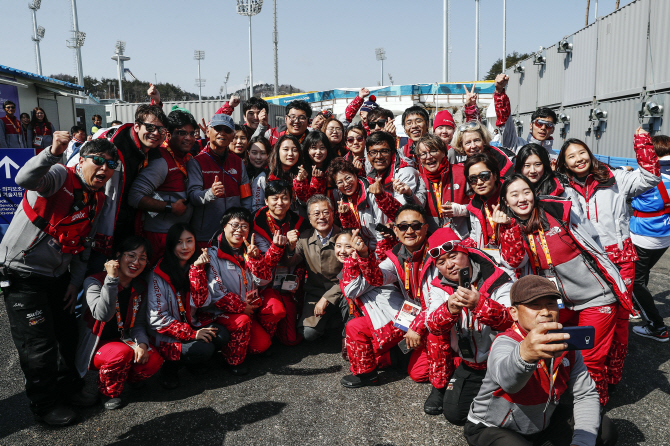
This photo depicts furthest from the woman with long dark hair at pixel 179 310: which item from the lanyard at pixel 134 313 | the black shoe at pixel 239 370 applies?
the black shoe at pixel 239 370

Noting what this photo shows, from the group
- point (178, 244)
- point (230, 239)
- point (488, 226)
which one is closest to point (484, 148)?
point (488, 226)

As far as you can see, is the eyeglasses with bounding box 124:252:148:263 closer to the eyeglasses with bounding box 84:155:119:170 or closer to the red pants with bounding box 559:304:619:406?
the eyeglasses with bounding box 84:155:119:170

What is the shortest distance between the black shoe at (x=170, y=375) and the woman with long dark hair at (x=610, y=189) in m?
3.69

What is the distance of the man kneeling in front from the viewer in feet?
7.48

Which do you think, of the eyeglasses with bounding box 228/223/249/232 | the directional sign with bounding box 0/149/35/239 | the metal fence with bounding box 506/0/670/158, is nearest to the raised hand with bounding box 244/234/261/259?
the eyeglasses with bounding box 228/223/249/232

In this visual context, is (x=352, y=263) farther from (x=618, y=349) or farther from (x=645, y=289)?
(x=645, y=289)

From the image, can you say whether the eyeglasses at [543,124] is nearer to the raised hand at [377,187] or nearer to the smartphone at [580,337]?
the raised hand at [377,187]

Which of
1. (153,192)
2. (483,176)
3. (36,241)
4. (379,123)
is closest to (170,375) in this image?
(36,241)

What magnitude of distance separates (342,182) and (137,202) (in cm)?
194

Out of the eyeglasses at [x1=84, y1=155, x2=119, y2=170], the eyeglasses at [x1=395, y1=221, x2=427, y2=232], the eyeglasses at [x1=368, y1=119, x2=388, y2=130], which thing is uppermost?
the eyeglasses at [x1=368, y1=119, x2=388, y2=130]

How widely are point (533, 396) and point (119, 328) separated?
3.05 metres

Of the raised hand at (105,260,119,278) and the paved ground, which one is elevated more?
the raised hand at (105,260,119,278)

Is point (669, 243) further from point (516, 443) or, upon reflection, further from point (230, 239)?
point (230, 239)

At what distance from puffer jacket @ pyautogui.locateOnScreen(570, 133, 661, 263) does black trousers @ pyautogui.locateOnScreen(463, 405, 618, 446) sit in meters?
1.51
